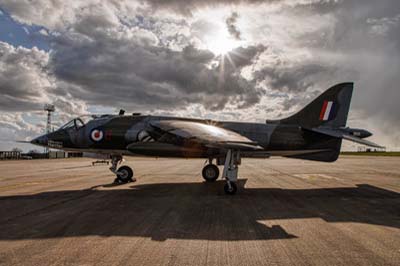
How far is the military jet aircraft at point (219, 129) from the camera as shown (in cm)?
1506

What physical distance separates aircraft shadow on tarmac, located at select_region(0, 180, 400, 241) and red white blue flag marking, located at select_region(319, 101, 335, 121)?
15.2 feet

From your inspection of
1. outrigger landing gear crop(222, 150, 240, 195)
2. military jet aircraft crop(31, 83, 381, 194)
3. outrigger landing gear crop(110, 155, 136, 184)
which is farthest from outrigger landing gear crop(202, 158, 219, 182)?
outrigger landing gear crop(222, 150, 240, 195)

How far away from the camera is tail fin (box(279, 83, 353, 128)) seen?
16.7 m

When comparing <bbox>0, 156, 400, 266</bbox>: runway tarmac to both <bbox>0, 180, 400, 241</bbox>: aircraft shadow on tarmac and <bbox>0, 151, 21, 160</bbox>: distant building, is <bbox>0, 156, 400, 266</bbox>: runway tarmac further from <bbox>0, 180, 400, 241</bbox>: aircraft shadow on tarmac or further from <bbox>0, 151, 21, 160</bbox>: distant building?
<bbox>0, 151, 21, 160</bbox>: distant building

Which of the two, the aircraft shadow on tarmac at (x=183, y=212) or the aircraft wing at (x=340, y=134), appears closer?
the aircraft shadow on tarmac at (x=183, y=212)

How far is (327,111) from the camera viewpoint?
1678 cm

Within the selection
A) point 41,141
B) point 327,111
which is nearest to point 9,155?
point 41,141

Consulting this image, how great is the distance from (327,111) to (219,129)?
21.2ft

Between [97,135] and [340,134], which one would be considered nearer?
[340,134]

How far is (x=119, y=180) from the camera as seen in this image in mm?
16828

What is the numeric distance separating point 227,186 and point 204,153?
304 centimetres

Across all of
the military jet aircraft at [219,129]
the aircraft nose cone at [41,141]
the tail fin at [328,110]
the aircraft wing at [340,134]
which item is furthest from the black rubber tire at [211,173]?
the aircraft nose cone at [41,141]

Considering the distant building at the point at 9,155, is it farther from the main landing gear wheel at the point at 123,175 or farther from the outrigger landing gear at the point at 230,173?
the outrigger landing gear at the point at 230,173

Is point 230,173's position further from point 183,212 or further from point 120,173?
point 120,173
